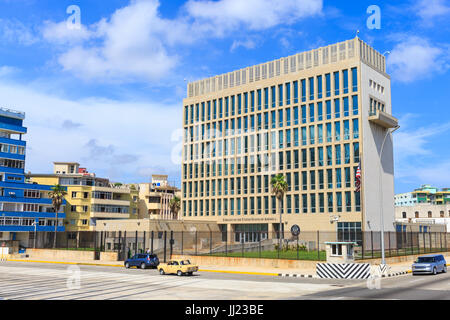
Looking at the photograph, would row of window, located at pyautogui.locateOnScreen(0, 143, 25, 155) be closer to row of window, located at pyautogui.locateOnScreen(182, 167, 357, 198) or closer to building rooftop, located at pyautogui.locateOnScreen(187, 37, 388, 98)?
row of window, located at pyautogui.locateOnScreen(182, 167, 357, 198)

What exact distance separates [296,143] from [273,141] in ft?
16.2

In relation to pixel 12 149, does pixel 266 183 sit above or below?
below

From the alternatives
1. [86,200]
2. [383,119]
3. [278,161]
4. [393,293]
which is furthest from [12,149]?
[393,293]

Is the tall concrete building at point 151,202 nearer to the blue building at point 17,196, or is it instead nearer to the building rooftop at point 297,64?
the blue building at point 17,196

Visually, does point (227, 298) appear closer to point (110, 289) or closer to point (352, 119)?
point (110, 289)

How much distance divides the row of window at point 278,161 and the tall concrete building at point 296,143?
0.17 metres

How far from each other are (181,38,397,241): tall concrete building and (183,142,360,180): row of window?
173mm

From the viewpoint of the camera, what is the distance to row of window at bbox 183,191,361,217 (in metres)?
71.8

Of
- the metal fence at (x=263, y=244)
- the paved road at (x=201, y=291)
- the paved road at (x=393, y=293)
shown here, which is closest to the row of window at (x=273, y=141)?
the metal fence at (x=263, y=244)

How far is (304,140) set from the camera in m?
78.4

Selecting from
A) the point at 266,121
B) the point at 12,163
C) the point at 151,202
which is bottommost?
the point at 151,202

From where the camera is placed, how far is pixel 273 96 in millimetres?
83438

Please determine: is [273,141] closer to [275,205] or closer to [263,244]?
[275,205]

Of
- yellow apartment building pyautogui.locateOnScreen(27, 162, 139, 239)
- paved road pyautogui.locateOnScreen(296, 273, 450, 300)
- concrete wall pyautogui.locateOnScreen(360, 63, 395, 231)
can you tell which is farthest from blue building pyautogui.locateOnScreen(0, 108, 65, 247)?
paved road pyautogui.locateOnScreen(296, 273, 450, 300)
